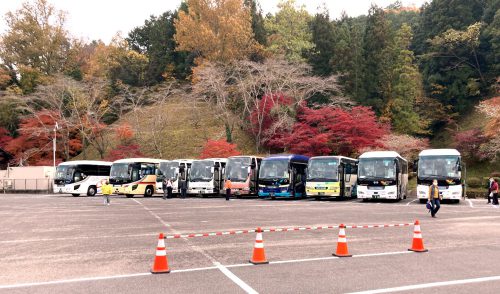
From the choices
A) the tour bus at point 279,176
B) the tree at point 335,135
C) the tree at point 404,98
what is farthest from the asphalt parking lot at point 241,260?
the tree at point 404,98

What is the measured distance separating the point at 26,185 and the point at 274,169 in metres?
32.1

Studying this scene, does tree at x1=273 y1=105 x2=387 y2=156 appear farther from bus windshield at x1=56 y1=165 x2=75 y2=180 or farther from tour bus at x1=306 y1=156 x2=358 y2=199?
bus windshield at x1=56 y1=165 x2=75 y2=180

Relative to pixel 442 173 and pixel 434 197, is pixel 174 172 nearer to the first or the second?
pixel 442 173

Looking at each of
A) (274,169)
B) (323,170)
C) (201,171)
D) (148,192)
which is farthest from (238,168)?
(148,192)

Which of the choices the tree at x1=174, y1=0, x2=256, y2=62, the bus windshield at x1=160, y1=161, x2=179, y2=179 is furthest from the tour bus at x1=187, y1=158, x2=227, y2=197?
the tree at x1=174, y1=0, x2=256, y2=62

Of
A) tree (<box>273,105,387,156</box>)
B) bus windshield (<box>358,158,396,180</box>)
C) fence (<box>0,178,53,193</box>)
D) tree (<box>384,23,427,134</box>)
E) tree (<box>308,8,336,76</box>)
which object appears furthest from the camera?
tree (<box>308,8,336,76</box>)

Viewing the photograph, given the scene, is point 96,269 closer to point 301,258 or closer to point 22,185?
point 301,258

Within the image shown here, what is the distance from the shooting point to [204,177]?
37.9 meters

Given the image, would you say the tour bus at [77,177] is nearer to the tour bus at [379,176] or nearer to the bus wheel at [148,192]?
the bus wheel at [148,192]

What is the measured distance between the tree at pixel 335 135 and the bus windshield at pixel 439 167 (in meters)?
12.3

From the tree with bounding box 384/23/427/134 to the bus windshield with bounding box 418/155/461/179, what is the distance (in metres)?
25.2

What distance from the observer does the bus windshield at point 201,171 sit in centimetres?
3781

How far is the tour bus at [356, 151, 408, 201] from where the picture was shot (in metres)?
29.6

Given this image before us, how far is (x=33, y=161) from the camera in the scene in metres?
57.7
